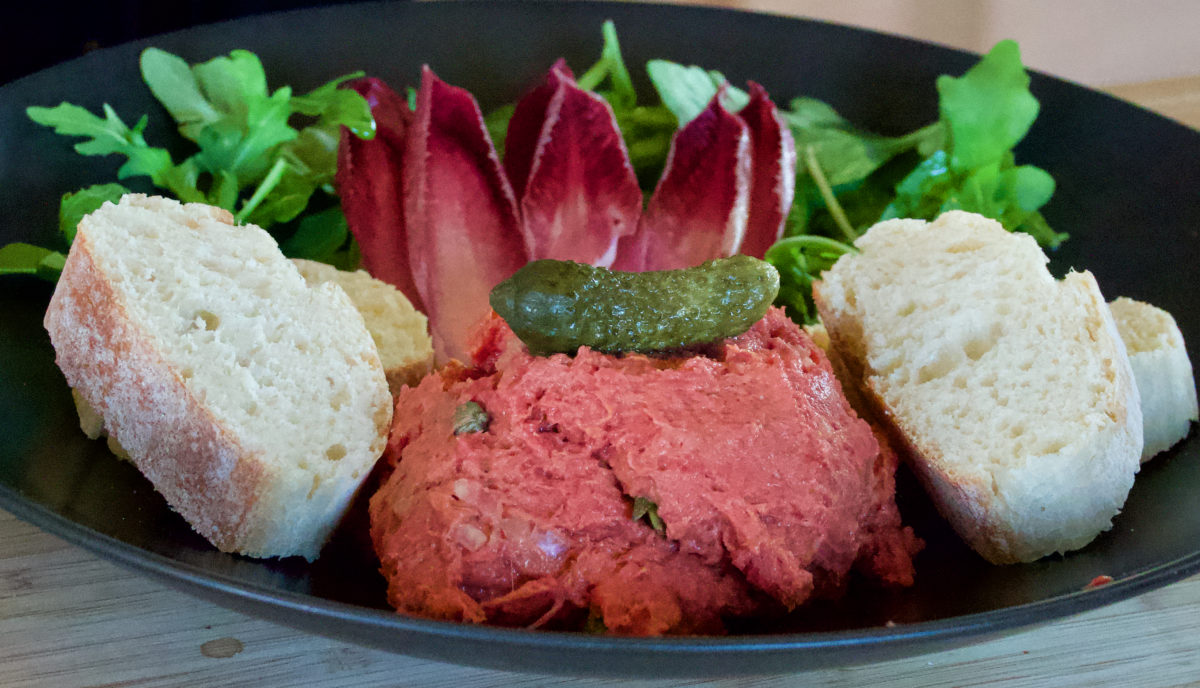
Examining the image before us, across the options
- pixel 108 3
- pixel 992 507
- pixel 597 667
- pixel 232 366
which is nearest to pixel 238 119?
pixel 232 366

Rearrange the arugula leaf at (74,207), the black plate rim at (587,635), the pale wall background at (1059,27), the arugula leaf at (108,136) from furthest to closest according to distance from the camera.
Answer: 1. the pale wall background at (1059,27)
2. the arugula leaf at (108,136)
3. the arugula leaf at (74,207)
4. the black plate rim at (587,635)

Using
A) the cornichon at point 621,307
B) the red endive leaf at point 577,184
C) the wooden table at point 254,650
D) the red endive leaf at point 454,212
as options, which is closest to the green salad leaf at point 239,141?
the red endive leaf at point 454,212

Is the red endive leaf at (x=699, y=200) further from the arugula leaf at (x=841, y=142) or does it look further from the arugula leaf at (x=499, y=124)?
the arugula leaf at (x=499, y=124)

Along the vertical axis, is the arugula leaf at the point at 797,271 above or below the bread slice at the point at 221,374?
below

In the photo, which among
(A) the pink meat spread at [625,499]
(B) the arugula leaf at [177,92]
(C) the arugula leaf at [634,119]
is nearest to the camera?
(A) the pink meat spread at [625,499]

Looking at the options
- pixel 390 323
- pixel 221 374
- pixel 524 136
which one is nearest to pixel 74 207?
pixel 390 323

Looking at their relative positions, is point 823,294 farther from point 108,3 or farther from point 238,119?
point 108,3

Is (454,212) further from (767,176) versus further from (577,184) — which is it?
(767,176)
